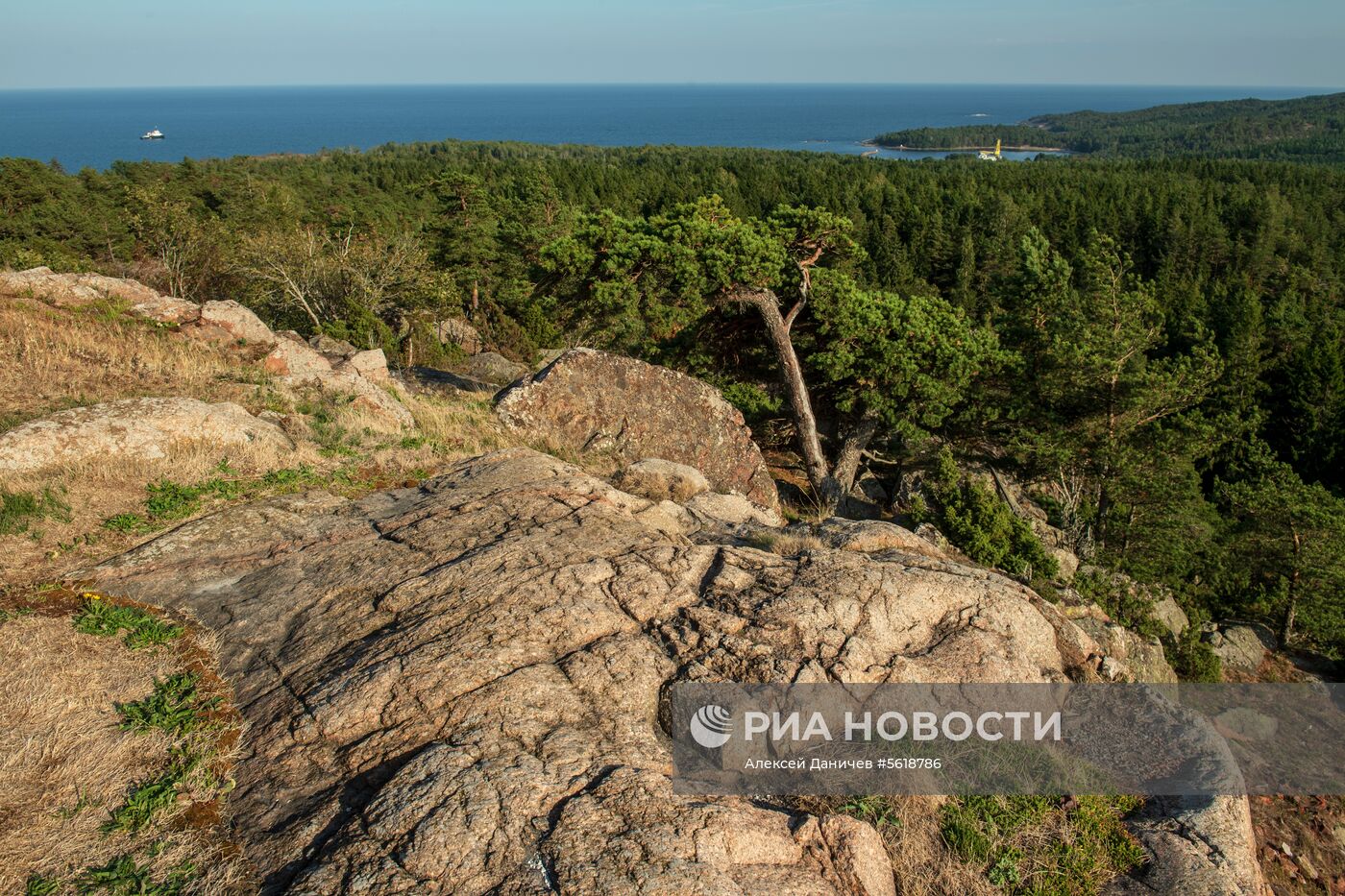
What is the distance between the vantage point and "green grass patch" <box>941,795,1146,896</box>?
4.55m

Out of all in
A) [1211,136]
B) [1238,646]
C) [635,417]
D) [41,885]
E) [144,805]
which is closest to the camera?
[41,885]

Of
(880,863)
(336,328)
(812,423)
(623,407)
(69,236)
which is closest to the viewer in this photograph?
(880,863)

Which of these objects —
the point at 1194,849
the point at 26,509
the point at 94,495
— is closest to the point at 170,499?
the point at 94,495

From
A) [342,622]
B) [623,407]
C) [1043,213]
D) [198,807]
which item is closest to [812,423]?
[623,407]

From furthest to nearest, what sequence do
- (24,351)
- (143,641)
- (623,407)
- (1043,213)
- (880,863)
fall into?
(1043,213) < (623,407) < (24,351) < (143,641) < (880,863)

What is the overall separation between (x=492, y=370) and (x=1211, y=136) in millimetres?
169227

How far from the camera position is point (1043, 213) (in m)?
63.3

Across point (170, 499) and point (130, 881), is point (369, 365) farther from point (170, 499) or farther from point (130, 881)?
point (130, 881)

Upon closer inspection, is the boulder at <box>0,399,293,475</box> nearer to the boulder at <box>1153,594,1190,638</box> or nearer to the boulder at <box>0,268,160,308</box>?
the boulder at <box>0,268,160,308</box>

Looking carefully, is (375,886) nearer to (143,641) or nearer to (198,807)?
(198,807)

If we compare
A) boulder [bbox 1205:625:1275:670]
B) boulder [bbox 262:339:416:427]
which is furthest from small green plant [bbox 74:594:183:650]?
boulder [bbox 1205:625:1275:670]

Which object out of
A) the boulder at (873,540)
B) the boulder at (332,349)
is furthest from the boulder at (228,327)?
the boulder at (873,540)

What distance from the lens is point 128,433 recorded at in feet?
28.0

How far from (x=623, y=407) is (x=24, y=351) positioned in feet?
26.0
